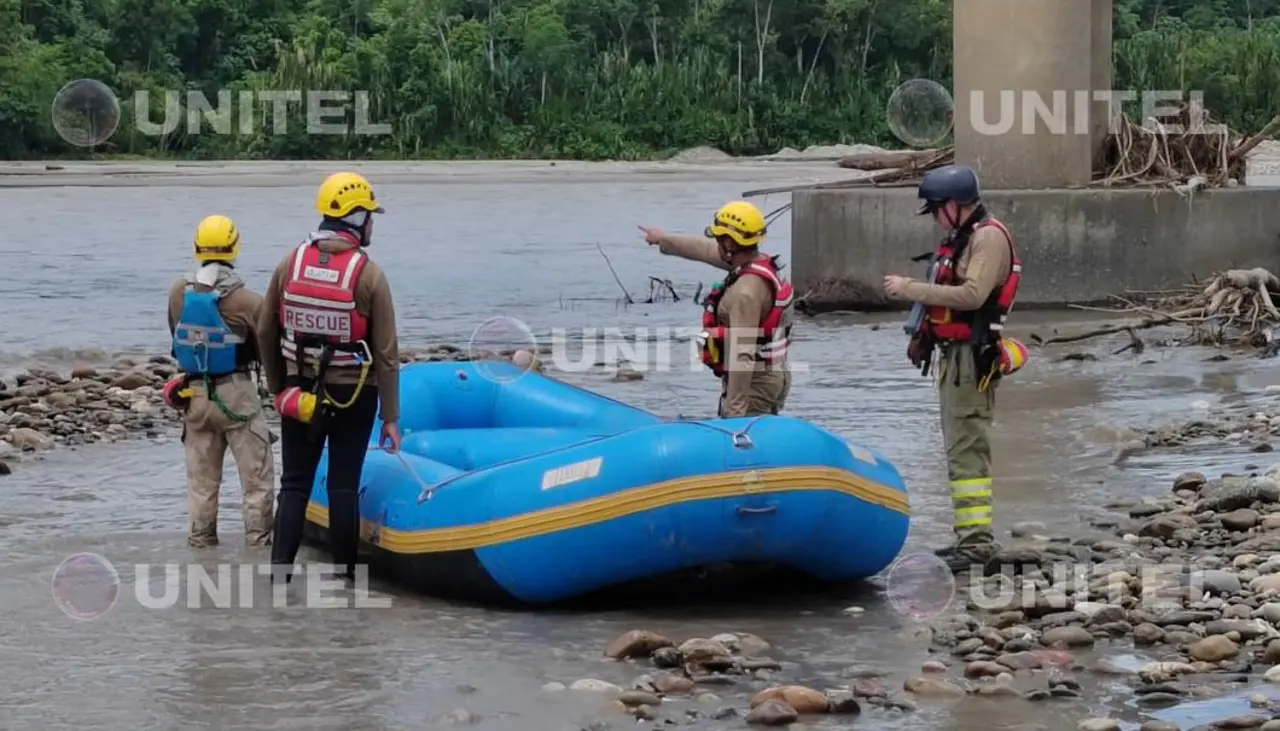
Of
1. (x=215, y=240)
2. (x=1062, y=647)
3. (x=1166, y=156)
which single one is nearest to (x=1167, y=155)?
(x=1166, y=156)

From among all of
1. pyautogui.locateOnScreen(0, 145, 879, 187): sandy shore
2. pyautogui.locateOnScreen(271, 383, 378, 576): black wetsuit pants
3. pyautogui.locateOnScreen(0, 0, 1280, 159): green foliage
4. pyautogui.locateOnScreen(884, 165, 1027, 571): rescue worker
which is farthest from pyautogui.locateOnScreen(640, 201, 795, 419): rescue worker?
pyautogui.locateOnScreen(0, 0, 1280, 159): green foliage

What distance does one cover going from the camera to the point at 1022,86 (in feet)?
58.8

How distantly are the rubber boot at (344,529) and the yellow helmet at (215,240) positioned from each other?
3.91 ft

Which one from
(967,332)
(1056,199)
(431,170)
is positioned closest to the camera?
(967,332)

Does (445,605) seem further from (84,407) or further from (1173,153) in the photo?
(1173,153)

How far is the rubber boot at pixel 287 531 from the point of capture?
841cm

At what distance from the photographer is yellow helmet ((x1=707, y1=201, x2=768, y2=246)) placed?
8.44m

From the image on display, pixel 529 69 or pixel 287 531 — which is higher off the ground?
pixel 529 69

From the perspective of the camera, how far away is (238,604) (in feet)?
26.8

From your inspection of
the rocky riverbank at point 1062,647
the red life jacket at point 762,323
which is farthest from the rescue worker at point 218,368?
the rocky riverbank at point 1062,647

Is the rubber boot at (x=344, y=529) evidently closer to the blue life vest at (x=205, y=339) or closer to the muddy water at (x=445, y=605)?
the muddy water at (x=445, y=605)

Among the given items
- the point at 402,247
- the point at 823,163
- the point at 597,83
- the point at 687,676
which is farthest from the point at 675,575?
the point at 597,83

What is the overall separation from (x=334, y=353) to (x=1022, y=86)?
10.9 meters

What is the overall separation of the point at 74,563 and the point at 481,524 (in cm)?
220
